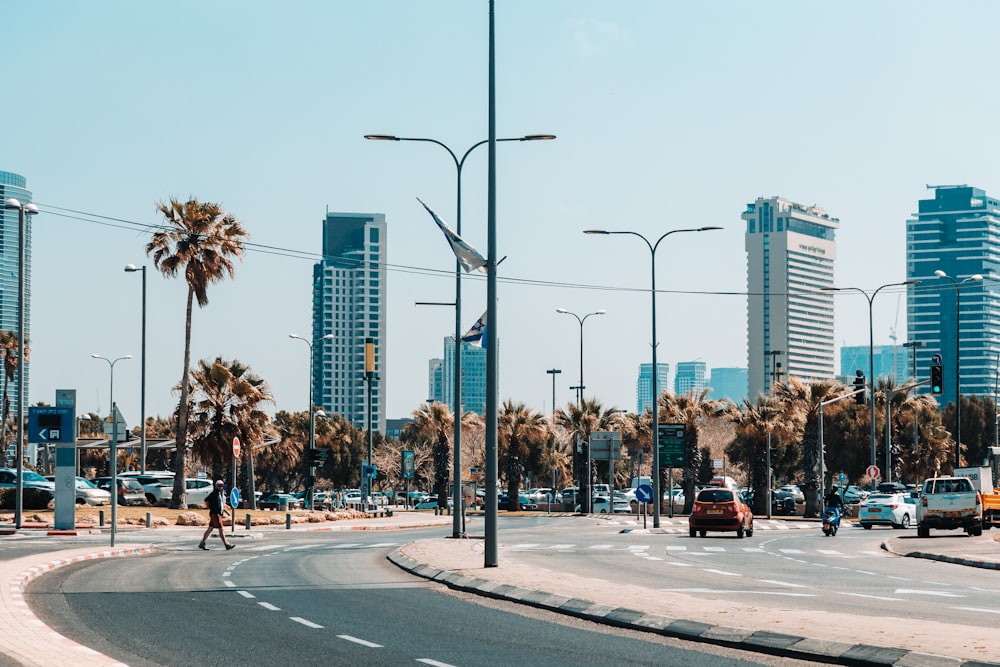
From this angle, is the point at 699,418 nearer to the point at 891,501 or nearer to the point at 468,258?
the point at 891,501

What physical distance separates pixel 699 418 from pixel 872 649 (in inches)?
2553

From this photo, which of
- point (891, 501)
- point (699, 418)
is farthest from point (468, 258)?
point (699, 418)

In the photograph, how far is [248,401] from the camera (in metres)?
59.9

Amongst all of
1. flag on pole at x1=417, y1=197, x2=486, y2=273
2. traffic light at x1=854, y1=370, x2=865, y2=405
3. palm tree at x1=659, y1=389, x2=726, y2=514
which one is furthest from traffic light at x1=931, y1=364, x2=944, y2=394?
flag on pole at x1=417, y1=197, x2=486, y2=273

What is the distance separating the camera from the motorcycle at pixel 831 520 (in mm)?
44812

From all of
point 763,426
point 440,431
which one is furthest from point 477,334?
point 440,431

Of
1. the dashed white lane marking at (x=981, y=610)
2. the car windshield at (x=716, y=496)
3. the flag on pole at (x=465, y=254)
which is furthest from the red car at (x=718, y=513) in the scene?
the dashed white lane marking at (x=981, y=610)

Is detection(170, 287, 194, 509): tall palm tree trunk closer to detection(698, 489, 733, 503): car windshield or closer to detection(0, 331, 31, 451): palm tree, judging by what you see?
detection(698, 489, 733, 503): car windshield

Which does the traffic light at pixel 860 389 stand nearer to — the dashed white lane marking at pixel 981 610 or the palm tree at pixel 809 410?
the palm tree at pixel 809 410

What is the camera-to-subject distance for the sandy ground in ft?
42.1

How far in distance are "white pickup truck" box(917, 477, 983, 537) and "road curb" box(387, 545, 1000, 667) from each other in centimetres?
2646

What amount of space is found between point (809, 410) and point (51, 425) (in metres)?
46.1

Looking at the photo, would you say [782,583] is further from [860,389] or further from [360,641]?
[860,389]

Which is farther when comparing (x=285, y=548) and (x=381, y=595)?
(x=285, y=548)
